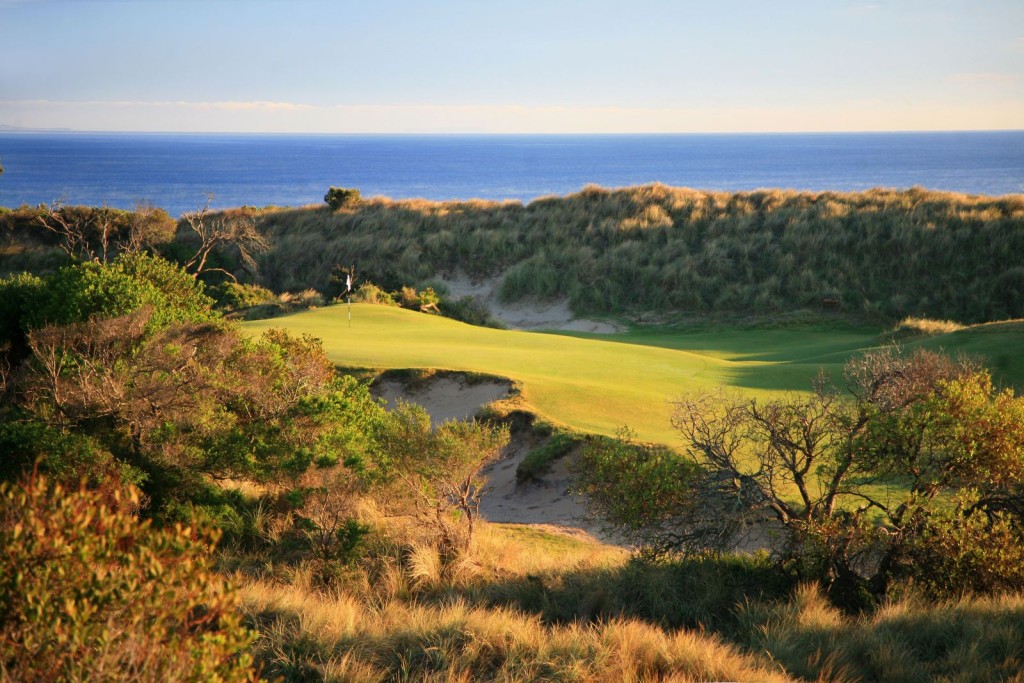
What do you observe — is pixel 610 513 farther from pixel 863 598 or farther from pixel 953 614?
pixel 953 614

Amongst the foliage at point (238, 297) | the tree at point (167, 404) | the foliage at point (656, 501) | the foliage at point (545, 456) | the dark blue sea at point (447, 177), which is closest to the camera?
the foliage at point (656, 501)

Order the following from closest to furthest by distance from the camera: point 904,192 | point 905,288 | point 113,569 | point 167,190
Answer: point 113,569 → point 905,288 → point 904,192 → point 167,190

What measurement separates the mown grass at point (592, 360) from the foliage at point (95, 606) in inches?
339

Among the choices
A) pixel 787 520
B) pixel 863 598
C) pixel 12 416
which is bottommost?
pixel 863 598

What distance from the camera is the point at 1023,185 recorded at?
107312 mm

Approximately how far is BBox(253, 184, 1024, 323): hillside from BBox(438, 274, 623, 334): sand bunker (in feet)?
1.41

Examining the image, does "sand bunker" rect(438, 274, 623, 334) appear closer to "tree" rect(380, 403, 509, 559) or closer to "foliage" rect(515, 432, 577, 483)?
"foliage" rect(515, 432, 577, 483)

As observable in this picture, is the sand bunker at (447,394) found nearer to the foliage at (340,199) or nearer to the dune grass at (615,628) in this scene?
the dune grass at (615,628)

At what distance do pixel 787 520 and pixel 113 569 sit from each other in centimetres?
614

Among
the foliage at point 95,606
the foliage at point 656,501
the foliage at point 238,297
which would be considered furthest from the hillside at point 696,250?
the foliage at point 95,606

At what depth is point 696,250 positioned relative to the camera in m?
33.7

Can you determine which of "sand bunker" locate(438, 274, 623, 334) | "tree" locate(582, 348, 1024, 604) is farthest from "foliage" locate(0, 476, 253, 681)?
"sand bunker" locate(438, 274, 623, 334)

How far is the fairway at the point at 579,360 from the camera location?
1416 cm

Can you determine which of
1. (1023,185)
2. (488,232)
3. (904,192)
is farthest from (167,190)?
(1023,185)
